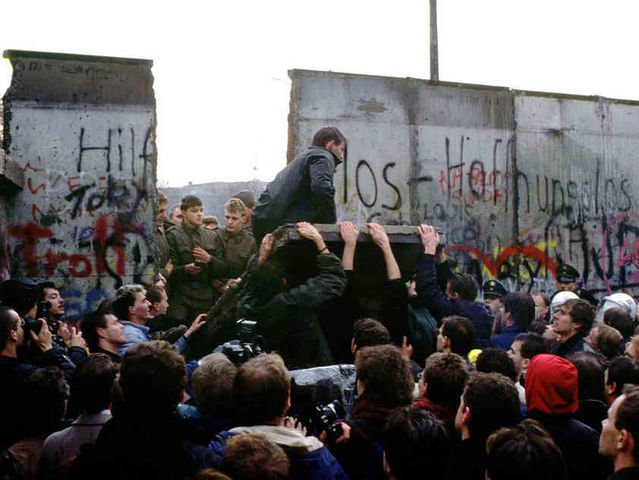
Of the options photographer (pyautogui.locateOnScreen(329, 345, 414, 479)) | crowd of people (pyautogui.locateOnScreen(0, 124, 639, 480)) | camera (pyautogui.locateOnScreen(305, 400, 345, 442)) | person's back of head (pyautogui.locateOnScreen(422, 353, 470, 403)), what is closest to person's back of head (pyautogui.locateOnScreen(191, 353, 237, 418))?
crowd of people (pyautogui.locateOnScreen(0, 124, 639, 480))

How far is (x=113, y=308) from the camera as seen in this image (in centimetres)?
654

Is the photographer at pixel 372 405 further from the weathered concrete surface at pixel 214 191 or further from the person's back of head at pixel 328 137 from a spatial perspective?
the weathered concrete surface at pixel 214 191

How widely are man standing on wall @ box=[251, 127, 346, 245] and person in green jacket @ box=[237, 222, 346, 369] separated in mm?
731

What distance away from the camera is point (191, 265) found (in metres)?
9.79

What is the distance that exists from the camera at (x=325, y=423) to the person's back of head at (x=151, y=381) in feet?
2.30

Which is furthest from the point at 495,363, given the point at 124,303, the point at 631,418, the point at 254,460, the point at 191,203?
the point at 191,203

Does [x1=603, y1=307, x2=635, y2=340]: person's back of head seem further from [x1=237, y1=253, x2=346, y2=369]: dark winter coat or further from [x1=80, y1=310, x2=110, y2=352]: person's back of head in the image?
[x1=80, y1=310, x2=110, y2=352]: person's back of head

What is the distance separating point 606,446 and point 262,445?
1488 millimetres

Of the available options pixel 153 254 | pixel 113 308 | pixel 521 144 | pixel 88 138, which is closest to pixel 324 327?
pixel 113 308

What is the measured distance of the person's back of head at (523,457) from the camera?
3.21 meters

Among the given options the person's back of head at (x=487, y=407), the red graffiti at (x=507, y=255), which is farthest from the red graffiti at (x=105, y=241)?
the person's back of head at (x=487, y=407)

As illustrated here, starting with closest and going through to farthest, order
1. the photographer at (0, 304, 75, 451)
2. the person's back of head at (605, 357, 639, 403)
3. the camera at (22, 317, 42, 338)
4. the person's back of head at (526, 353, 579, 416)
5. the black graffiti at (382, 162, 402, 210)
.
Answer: the person's back of head at (526, 353, 579, 416), the photographer at (0, 304, 75, 451), the person's back of head at (605, 357, 639, 403), the camera at (22, 317, 42, 338), the black graffiti at (382, 162, 402, 210)

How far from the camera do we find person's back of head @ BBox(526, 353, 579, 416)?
13.9 ft

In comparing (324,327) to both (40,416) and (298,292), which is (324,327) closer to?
(298,292)
